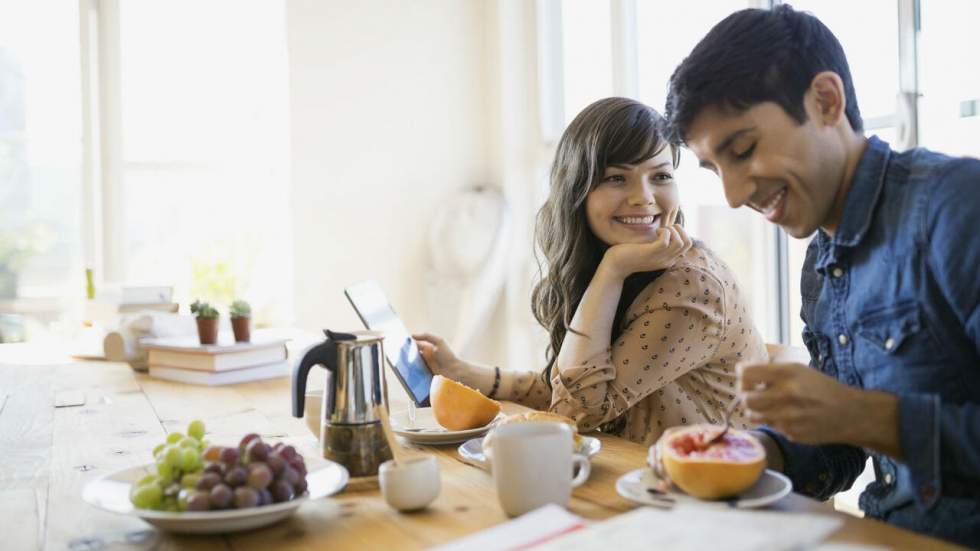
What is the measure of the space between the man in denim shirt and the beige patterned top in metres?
0.33

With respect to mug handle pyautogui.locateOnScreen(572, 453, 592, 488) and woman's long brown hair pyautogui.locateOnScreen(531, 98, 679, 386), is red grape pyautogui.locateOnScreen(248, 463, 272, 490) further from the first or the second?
woman's long brown hair pyautogui.locateOnScreen(531, 98, 679, 386)

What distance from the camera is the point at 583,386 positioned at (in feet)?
5.17

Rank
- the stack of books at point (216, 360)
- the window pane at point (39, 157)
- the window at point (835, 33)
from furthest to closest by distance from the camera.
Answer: the window pane at point (39, 157)
the window at point (835, 33)
the stack of books at point (216, 360)

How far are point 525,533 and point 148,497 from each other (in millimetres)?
447

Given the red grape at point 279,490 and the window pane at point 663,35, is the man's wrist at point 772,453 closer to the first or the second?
the red grape at point 279,490

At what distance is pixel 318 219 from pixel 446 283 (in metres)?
0.68

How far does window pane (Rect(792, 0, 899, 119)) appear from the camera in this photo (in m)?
2.56

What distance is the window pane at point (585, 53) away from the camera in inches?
156

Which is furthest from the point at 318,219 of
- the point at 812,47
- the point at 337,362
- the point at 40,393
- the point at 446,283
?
the point at 812,47

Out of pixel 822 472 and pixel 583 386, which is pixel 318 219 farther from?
pixel 822 472

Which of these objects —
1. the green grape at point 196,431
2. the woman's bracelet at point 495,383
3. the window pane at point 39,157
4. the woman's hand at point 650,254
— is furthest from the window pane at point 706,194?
the window pane at point 39,157

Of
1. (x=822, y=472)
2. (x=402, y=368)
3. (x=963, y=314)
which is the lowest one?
(x=822, y=472)

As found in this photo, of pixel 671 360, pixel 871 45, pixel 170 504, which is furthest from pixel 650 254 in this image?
pixel 871 45

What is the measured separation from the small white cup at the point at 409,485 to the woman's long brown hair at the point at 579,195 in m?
0.77
